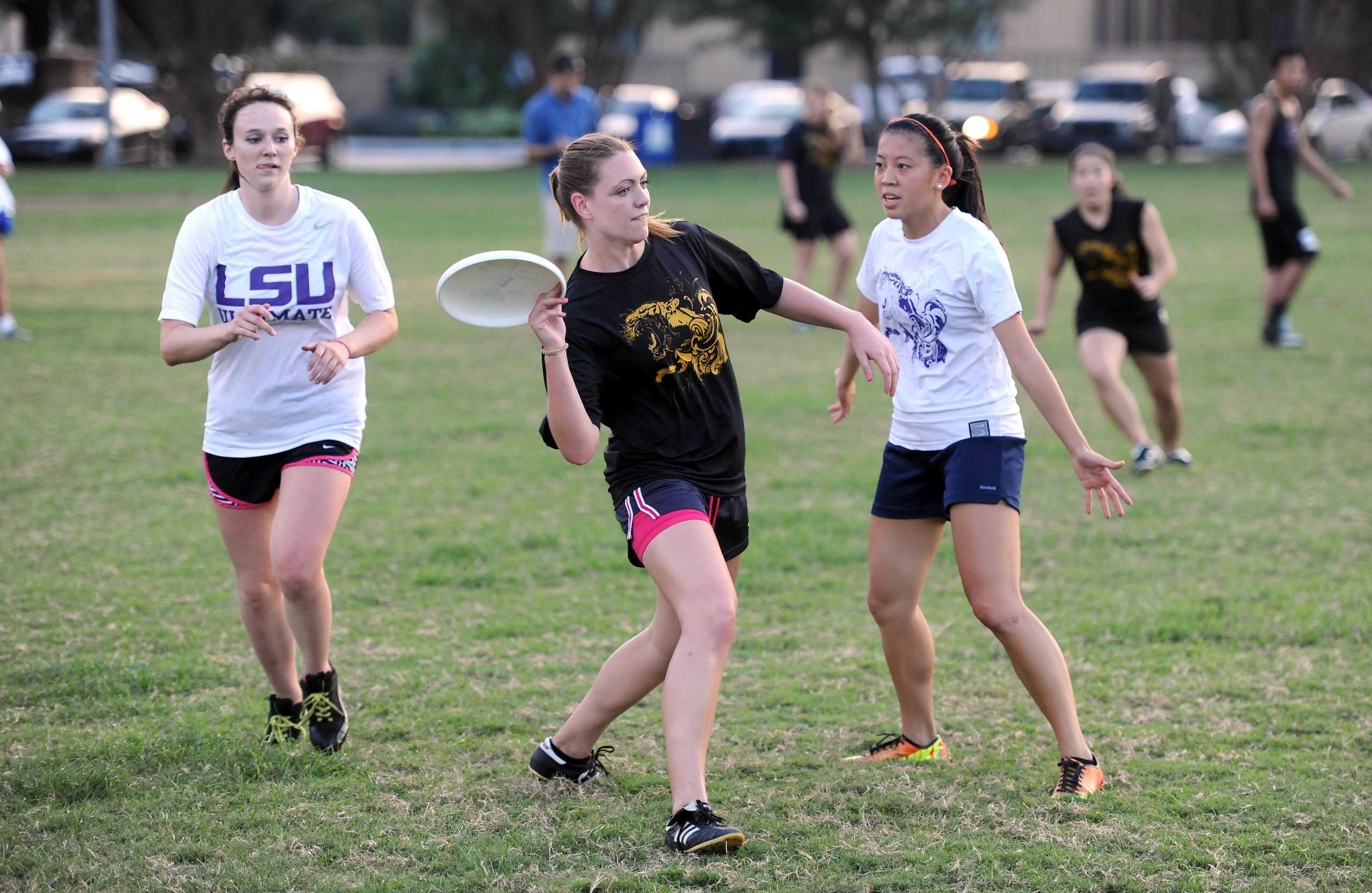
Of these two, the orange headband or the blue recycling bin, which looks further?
the blue recycling bin

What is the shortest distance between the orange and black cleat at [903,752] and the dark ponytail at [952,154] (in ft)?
5.24

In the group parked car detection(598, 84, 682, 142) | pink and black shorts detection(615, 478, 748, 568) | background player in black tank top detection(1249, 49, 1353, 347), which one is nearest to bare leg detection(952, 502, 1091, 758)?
pink and black shorts detection(615, 478, 748, 568)

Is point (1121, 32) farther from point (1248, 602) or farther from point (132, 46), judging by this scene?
point (1248, 602)

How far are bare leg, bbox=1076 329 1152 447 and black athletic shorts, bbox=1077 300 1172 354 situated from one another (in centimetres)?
3

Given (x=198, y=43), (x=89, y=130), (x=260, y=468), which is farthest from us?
(x=198, y=43)

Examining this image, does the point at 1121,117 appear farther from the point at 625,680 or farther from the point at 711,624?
the point at 711,624

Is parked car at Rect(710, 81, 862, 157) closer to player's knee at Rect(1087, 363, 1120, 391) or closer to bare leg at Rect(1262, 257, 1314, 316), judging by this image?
bare leg at Rect(1262, 257, 1314, 316)

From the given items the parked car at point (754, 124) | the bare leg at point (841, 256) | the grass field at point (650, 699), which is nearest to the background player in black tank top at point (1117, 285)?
the grass field at point (650, 699)

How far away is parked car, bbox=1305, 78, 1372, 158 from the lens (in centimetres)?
3186

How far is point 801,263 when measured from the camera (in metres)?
13.4

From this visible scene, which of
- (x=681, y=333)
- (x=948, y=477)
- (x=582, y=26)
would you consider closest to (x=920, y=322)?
(x=948, y=477)

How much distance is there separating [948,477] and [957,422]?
0.16 metres

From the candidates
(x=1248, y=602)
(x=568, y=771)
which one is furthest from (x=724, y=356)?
(x=1248, y=602)

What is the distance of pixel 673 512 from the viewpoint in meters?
3.79
